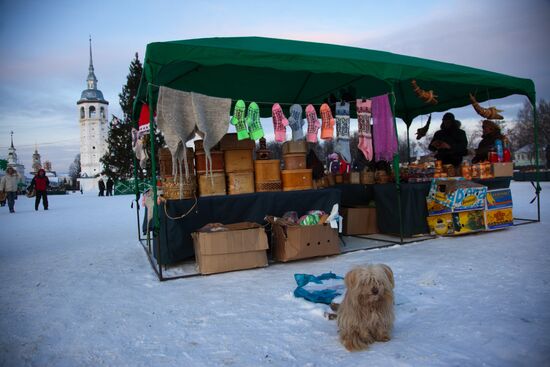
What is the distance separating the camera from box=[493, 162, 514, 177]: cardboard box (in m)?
7.04

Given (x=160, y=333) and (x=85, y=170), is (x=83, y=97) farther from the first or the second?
(x=160, y=333)

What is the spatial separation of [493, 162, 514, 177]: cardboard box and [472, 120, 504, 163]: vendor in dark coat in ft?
1.25

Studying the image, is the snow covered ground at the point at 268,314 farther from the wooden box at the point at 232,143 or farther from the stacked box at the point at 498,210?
the wooden box at the point at 232,143

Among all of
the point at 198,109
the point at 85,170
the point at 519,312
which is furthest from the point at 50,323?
the point at 85,170

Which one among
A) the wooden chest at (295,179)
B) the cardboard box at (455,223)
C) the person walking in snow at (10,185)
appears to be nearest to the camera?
the wooden chest at (295,179)

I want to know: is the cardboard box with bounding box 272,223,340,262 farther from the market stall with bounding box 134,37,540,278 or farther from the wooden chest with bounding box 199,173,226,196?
the market stall with bounding box 134,37,540,278

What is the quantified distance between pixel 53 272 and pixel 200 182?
2337 millimetres

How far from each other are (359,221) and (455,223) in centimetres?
160

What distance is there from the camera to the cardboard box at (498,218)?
21.7ft

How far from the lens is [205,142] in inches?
188

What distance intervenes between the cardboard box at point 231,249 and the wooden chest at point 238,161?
0.87m

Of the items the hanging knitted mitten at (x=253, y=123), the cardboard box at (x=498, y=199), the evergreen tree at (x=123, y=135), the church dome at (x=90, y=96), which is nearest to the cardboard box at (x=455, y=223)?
the cardboard box at (x=498, y=199)

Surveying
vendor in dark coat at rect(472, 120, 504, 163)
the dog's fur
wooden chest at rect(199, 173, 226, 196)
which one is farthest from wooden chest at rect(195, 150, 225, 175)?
vendor in dark coat at rect(472, 120, 504, 163)

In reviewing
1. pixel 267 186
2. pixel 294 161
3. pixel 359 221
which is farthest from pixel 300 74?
pixel 359 221
